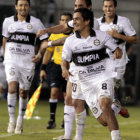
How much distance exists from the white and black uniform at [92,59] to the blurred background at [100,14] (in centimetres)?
1265

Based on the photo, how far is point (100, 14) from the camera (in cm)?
2205

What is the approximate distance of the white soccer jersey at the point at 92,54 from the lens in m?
8.66

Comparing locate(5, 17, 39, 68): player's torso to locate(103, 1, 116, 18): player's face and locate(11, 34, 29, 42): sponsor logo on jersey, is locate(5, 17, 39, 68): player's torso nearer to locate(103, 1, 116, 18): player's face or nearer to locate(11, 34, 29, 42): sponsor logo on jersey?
locate(11, 34, 29, 42): sponsor logo on jersey

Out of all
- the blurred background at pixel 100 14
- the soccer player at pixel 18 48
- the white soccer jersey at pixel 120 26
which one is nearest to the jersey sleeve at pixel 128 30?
the white soccer jersey at pixel 120 26

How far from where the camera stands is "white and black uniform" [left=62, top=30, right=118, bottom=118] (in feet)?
28.4

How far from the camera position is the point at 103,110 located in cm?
823

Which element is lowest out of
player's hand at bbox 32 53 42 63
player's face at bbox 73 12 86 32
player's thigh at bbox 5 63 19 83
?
player's thigh at bbox 5 63 19 83

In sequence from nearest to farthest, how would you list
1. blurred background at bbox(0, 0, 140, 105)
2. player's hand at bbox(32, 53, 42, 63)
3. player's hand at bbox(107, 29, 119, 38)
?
1. player's hand at bbox(107, 29, 119, 38)
2. player's hand at bbox(32, 53, 42, 63)
3. blurred background at bbox(0, 0, 140, 105)

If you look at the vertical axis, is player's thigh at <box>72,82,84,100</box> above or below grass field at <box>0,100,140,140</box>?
above

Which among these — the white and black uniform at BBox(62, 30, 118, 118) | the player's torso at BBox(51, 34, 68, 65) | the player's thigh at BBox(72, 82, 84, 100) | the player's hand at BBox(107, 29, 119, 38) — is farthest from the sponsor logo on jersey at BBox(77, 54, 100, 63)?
the player's torso at BBox(51, 34, 68, 65)

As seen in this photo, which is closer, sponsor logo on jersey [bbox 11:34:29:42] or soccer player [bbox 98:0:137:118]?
soccer player [bbox 98:0:137:118]

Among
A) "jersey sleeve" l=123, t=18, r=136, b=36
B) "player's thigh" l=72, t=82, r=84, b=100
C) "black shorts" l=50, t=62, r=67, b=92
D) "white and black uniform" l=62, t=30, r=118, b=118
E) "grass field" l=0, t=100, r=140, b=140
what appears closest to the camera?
"white and black uniform" l=62, t=30, r=118, b=118

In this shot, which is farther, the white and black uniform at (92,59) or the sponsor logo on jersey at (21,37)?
the sponsor logo on jersey at (21,37)

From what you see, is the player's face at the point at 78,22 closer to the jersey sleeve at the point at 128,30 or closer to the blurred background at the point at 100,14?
the jersey sleeve at the point at 128,30
